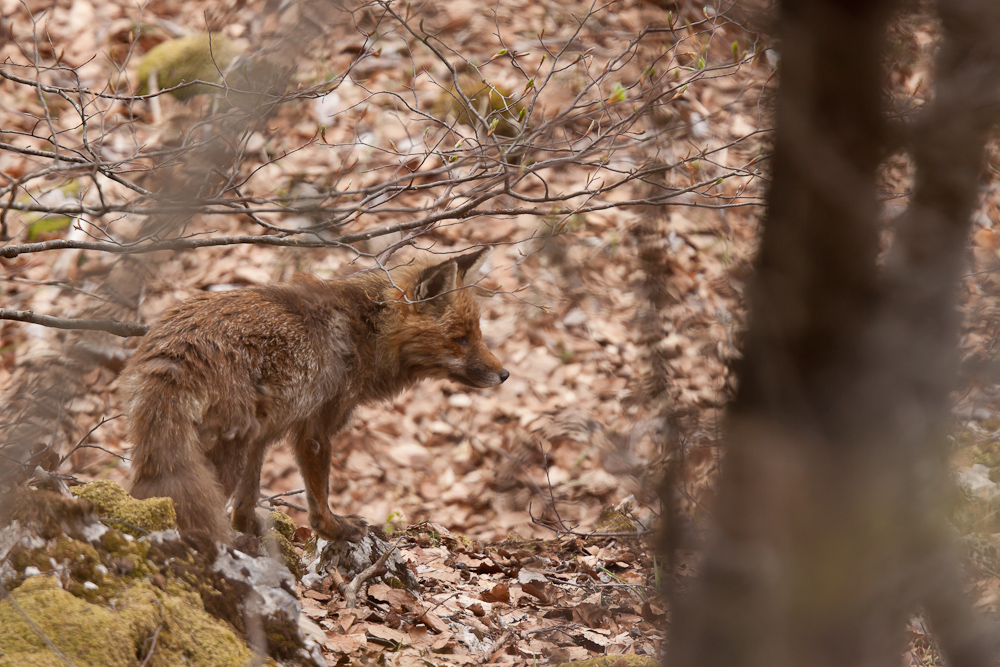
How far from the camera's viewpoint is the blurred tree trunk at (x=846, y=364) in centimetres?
117

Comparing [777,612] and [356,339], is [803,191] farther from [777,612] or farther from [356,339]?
[356,339]

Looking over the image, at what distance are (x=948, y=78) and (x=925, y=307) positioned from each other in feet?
1.22

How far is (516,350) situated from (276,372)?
166 inches

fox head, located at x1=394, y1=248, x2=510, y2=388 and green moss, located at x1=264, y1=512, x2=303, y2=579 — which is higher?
fox head, located at x1=394, y1=248, x2=510, y2=388

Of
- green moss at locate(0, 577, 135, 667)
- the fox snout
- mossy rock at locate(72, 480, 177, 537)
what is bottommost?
green moss at locate(0, 577, 135, 667)

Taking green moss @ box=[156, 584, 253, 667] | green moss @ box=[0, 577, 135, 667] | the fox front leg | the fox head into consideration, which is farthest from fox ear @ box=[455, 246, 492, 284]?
green moss @ box=[0, 577, 135, 667]

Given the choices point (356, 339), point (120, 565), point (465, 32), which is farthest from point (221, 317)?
point (465, 32)

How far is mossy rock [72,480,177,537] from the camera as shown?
3.31m

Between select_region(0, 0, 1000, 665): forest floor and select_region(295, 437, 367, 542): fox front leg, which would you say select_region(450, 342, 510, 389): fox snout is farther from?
select_region(295, 437, 367, 542): fox front leg

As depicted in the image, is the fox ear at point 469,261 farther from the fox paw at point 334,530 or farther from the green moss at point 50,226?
the green moss at point 50,226

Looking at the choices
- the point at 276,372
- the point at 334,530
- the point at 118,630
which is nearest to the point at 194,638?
the point at 118,630

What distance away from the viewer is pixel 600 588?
189 inches

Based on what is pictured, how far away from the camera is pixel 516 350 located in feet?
29.3

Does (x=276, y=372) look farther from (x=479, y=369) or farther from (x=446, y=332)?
(x=479, y=369)
